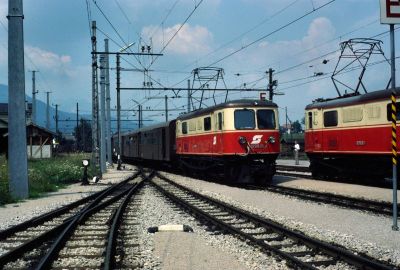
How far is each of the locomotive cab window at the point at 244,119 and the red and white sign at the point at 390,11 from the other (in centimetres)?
1091

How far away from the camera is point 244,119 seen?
20453mm

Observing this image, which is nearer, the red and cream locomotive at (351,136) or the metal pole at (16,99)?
the metal pole at (16,99)

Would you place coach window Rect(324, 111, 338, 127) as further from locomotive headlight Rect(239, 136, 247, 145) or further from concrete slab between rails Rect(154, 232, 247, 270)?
concrete slab between rails Rect(154, 232, 247, 270)

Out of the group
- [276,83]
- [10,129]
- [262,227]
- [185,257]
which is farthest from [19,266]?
[276,83]

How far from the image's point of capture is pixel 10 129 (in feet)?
56.7

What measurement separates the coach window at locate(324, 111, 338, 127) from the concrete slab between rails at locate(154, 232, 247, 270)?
13.0 meters

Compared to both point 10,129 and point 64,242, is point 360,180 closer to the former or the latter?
point 10,129

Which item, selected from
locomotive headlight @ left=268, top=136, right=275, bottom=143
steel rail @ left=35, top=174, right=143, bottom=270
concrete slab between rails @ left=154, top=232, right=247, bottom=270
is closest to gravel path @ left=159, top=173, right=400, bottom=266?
concrete slab between rails @ left=154, top=232, right=247, bottom=270

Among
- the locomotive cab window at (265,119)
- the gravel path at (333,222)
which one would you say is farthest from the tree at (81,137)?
the gravel path at (333,222)

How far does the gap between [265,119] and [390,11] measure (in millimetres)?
11234

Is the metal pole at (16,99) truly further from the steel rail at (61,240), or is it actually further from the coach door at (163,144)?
the coach door at (163,144)

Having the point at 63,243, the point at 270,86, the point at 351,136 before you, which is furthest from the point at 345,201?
the point at 270,86

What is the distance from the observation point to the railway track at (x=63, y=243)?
743cm

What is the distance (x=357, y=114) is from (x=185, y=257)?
1348 cm
